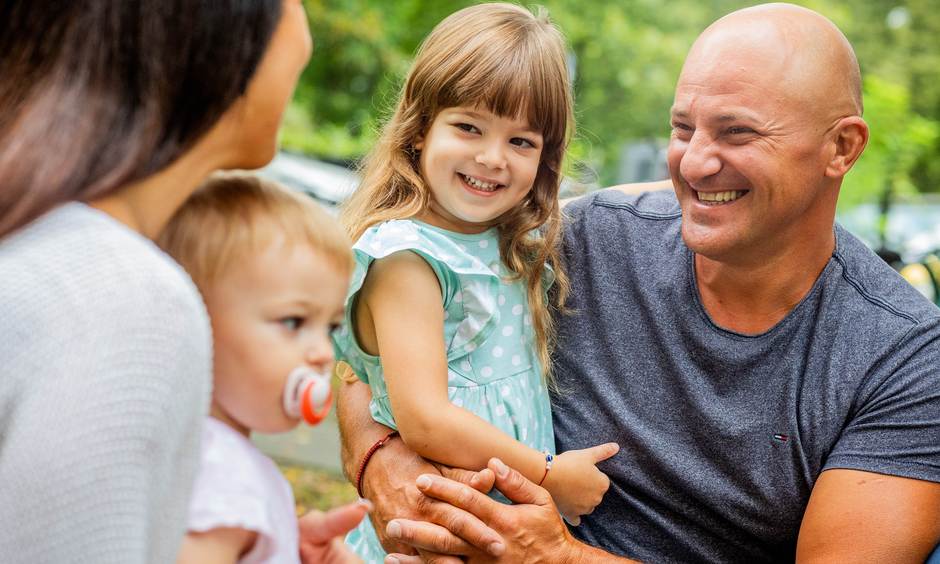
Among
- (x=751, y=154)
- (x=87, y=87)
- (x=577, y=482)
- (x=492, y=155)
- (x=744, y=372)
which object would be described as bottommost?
(x=577, y=482)

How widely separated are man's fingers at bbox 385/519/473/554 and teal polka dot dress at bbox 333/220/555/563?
217 millimetres

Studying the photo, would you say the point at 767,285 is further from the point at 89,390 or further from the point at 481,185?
the point at 89,390

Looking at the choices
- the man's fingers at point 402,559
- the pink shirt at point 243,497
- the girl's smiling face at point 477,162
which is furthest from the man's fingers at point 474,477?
the pink shirt at point 243,497

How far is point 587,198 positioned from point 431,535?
3.56ft

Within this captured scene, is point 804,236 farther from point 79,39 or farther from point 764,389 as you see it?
point 79,39

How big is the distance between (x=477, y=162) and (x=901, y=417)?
3.68 ft

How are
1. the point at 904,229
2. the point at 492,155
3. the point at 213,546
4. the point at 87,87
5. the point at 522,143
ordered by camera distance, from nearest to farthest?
the point at 87,87
the point at 213,546
the point at 492,155
the point at 522,143
the point at 904,229

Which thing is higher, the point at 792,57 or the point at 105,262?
the point at 792,57

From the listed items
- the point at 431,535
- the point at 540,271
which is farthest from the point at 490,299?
the point at 431,535

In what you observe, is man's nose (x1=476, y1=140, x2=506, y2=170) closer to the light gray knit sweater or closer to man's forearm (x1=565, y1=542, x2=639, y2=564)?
man's forearm (x1=565, y1=542, x2=639, y2=564)

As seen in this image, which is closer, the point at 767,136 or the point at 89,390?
the point at 89,390

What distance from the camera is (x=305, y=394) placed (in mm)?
1420

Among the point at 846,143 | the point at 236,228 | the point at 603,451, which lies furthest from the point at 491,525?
the point at 846,143

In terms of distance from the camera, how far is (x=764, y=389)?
2449mm
